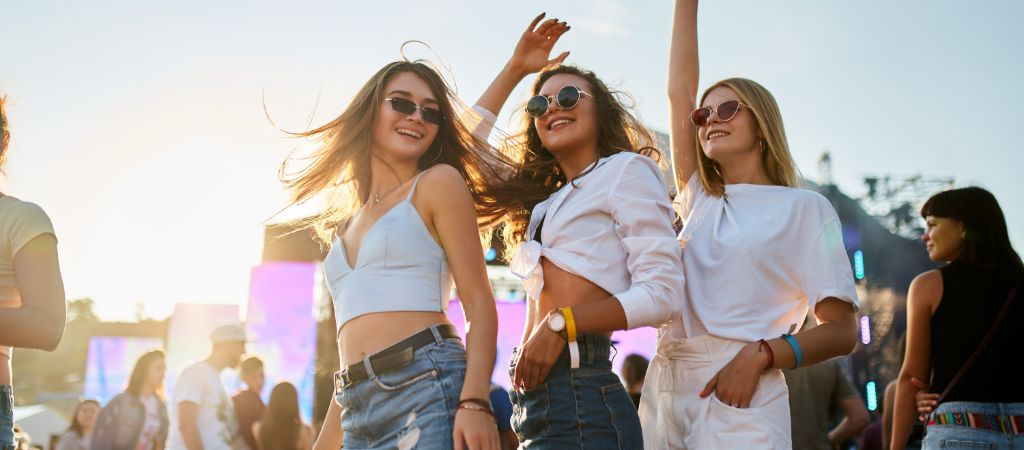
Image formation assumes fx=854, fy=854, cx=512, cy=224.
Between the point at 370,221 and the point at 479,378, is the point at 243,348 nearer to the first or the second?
the point at 370,221

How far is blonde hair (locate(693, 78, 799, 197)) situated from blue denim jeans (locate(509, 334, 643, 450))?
2.39 feet

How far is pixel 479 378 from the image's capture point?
198 centimetres

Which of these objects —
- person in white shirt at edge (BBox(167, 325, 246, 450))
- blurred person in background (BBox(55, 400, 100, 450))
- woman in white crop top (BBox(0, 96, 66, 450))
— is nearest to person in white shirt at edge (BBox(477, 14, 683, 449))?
woman in white crop top (BBox(0, 96, 66, 450))

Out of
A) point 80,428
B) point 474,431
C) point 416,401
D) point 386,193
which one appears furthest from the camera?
point 80,428

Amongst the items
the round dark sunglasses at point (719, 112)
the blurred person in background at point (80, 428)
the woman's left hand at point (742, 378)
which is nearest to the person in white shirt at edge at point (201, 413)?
the blurred person in background at point (80, 428)

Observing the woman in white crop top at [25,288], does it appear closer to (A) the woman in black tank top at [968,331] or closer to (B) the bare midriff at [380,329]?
(B) the bare midriff at [380,329]

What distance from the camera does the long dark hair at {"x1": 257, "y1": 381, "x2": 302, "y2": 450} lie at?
6445 millimetres

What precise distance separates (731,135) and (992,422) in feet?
4.39

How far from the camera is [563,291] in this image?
7.18 feet

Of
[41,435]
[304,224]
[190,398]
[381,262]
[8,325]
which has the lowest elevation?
[41,435]

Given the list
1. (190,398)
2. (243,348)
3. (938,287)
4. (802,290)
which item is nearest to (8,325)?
(802,290)

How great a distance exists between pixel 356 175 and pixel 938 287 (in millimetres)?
2090

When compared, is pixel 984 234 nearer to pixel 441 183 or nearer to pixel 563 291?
pixel 563 291

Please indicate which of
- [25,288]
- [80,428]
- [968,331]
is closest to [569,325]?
[25,288]
